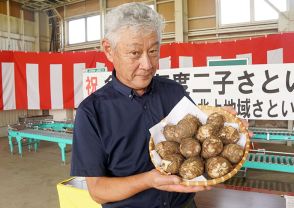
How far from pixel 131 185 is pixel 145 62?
402 mm

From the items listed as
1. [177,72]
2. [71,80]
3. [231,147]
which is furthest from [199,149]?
[71,80]

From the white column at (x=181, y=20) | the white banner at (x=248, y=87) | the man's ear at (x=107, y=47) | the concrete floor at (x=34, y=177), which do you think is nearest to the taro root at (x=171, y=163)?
the man's ear at (x=107, y=47)

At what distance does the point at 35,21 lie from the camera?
8.44 metres

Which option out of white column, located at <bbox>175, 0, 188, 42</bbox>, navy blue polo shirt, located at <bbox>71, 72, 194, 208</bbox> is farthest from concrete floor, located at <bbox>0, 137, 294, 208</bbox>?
white column, located at <bbox>175, 0, 188, 42</bbox>

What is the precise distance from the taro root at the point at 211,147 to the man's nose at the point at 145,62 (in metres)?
0.33

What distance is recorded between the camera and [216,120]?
104cm

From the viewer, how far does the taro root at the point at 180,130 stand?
3.32 feet

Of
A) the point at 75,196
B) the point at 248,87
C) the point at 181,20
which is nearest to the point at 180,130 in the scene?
the point at 75,196

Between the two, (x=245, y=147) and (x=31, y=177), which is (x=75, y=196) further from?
(x=31, y=177)

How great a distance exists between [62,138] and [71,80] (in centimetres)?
255

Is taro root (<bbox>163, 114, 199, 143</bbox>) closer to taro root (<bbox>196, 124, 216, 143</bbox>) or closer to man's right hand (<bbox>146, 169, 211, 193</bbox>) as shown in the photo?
taro root (<bbox>196, 124, 216, 143</bbox>)

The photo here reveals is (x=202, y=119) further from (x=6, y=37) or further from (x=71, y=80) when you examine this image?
(x=6, y=37)

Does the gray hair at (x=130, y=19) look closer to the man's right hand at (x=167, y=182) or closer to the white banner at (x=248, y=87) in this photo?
the man's right hand at (x=167, y=182)

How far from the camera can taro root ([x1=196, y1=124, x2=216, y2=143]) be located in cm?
100
